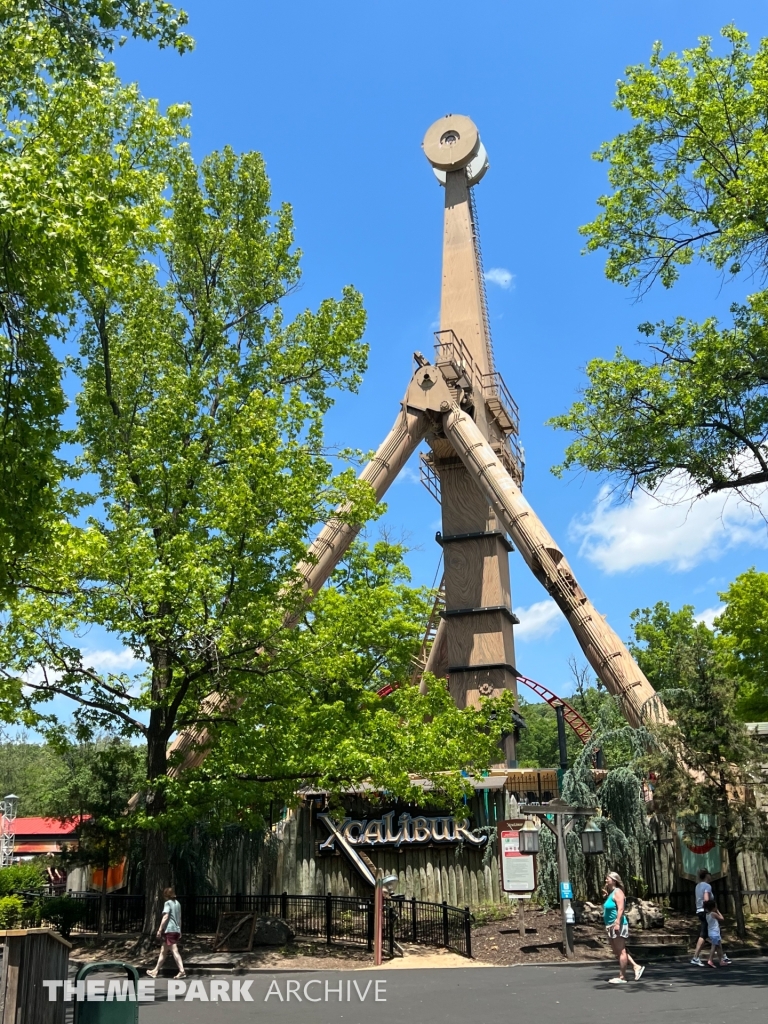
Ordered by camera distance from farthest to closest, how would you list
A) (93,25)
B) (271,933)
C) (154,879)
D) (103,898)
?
(103,898) → (271,933) → (154,879) → (93,25)

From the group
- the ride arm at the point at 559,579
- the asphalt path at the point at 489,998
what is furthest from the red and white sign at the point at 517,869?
the ride arm at the point at 559,579

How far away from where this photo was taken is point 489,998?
1082cm

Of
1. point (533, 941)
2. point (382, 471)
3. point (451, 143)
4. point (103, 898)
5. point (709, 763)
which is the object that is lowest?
point (533, 941)

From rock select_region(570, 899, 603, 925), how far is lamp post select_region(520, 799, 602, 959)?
1055mm

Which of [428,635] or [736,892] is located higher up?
[428,635]

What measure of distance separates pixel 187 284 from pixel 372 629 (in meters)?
8.04

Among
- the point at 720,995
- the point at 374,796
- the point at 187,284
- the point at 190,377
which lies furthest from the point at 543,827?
the point at 187,284

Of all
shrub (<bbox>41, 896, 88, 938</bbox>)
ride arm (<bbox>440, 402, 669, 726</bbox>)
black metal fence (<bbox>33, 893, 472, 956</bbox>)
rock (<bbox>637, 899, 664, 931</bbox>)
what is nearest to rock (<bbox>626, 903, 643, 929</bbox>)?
A: rock (<bbox>637, 899, 664, 931</bbox>)

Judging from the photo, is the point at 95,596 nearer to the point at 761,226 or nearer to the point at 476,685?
the point at 761,226

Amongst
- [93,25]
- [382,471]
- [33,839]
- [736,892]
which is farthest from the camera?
[33,839]

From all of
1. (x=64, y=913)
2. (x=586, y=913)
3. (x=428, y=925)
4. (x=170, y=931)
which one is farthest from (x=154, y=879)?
(x=586, y=913)

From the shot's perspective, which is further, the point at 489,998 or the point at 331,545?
the point at 331,545

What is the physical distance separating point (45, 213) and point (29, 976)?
595cm

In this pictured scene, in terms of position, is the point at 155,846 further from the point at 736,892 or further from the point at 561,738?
the point at 561,738
